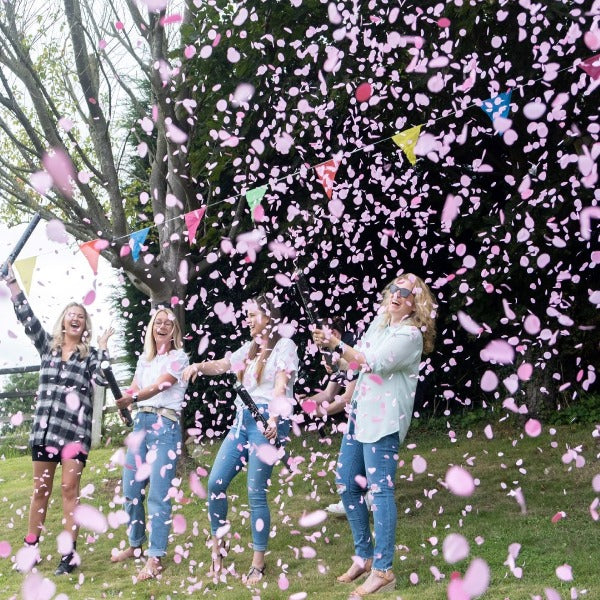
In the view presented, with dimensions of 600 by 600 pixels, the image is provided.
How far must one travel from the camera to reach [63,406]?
478 centimetres

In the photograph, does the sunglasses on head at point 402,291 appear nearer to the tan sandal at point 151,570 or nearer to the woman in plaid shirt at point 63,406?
the woman in plaid shirt at point 63,406

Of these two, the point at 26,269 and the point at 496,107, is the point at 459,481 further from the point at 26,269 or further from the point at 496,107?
the point at 26,269

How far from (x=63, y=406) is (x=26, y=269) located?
126 centimetres

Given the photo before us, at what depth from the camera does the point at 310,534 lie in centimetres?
552

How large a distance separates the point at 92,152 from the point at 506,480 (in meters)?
7.31

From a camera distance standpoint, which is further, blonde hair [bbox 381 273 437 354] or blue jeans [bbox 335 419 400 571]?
blonde hair [bbox 381 273 437 354]

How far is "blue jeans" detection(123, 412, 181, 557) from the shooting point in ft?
14.6

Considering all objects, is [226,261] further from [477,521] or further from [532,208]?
[477,521]

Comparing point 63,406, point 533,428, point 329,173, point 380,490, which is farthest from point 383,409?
point 533,428

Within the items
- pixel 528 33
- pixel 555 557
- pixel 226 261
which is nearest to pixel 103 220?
pixel 226 261

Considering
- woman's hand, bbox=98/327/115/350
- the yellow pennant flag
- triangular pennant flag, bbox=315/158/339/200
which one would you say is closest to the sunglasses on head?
woman's hand, bbox=98/327/115/350

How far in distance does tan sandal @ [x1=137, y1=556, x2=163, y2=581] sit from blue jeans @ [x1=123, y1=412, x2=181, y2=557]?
0.11 feet

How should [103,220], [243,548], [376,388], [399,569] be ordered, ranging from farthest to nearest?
[103,220] < [243,548] < [399,569] < [376,388]

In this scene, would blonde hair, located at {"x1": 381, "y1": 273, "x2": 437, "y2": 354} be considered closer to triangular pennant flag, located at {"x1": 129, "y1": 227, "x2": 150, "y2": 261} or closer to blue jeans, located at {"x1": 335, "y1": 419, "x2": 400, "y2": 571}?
blue jeans, located at {"x1": 335, "y1": 419, "x2": 400, "y2": 571}
